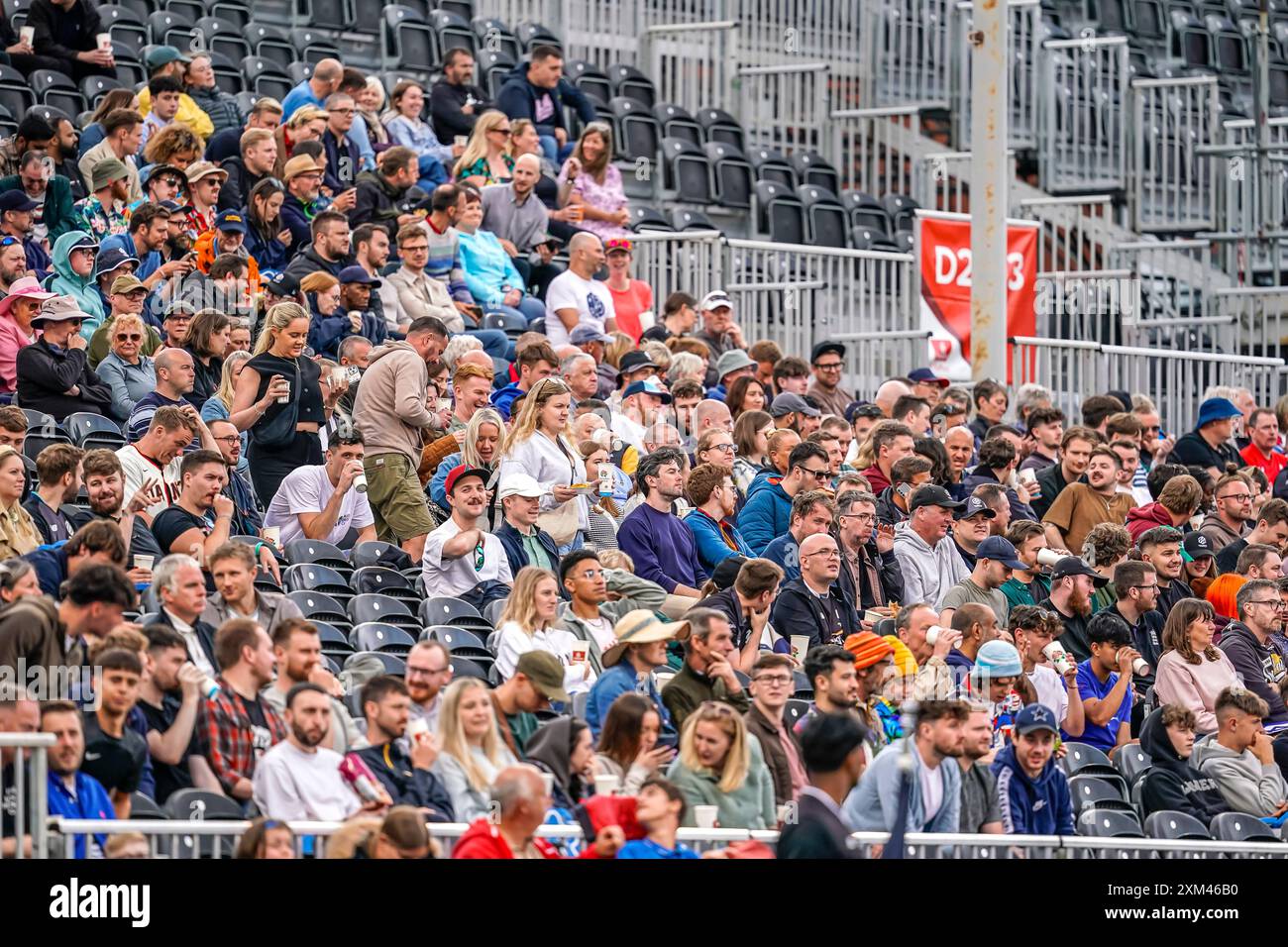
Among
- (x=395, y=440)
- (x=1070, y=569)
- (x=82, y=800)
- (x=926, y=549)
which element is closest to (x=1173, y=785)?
(x=1070, y=569)

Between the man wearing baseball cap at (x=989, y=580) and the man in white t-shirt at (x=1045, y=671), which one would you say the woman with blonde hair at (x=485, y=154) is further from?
the man in white t-shirt at (x=1045, y=671)

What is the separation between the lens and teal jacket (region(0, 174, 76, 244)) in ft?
45.2

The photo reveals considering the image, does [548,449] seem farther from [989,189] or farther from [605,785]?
[989,189]

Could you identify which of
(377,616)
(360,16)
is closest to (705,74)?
(360,16)

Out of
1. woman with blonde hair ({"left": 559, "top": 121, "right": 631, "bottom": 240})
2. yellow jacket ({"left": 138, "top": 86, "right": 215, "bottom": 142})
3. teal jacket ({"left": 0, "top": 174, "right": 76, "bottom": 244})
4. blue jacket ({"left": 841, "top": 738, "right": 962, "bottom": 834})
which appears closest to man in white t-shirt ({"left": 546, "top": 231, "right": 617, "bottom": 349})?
woman with blonde hair ({"left": 559, "top": 121, "right": 631, "bottom": 240})

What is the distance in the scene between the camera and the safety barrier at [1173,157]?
22203 mm

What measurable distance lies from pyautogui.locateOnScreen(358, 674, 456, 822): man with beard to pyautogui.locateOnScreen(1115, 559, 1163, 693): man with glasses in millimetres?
4720

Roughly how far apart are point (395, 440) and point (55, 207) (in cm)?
305

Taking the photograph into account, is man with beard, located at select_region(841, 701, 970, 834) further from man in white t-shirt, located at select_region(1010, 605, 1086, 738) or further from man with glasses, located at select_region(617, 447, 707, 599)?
man with glasses, located at select_region(617, 447, 707, 599)

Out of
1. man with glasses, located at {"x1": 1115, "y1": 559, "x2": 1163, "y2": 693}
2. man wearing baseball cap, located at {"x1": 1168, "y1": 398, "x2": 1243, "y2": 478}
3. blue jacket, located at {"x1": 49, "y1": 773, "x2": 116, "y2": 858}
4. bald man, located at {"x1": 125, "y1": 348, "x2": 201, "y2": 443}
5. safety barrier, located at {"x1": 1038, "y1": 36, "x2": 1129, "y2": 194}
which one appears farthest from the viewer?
safety barrier, located at {"x1": 1038, "y1": 36, "x2": 1129, "y2": 194}

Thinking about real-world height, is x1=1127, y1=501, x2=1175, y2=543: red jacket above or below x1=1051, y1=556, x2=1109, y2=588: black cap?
above

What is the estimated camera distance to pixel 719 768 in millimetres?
9164
